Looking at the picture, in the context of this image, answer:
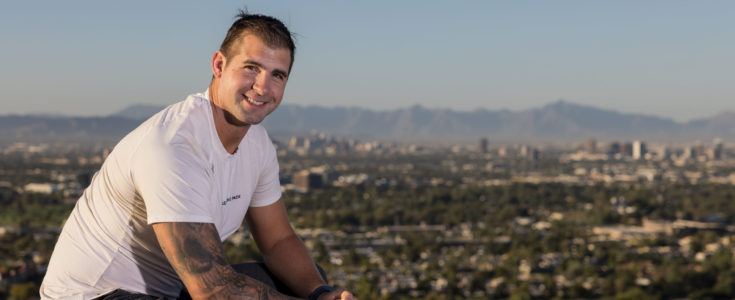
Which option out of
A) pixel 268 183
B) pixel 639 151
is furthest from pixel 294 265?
pixel 639 151

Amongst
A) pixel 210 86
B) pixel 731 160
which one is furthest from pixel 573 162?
pixel 210 86

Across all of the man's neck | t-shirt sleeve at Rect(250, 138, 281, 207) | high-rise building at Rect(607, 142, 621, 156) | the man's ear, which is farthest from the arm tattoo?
high-rise building at Rect(607, 142, 621, 156)

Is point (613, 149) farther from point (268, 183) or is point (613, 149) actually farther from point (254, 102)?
point (254, 102)

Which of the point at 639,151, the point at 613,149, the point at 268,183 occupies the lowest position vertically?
the point at 639,151

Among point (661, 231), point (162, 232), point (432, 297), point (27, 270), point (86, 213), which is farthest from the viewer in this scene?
point (661, 231)

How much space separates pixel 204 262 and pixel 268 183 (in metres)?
0.78

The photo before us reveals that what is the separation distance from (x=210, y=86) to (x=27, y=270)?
2900 cm

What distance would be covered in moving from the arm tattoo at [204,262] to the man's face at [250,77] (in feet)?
1.37

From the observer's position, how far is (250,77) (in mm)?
2986

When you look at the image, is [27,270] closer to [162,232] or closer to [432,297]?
[432,297]

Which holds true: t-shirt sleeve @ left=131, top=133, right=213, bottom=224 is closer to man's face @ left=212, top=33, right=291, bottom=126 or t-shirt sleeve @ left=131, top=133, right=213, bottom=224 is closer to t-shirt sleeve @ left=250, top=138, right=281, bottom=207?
man's face @ left=212, top=33, right=291, bottom=126

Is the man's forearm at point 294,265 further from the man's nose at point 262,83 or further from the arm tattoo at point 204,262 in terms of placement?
the man's nose at point 262,83

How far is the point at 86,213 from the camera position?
10.3 ft

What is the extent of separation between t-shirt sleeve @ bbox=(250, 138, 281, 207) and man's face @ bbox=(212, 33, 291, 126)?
422 mm
